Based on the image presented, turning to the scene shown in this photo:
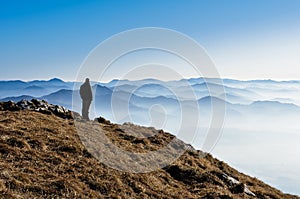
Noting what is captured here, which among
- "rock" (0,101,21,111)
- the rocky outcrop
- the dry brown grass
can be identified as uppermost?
the rocky outcrop

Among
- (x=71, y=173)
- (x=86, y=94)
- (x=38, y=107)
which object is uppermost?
(x=86, y=94)

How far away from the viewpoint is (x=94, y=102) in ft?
121

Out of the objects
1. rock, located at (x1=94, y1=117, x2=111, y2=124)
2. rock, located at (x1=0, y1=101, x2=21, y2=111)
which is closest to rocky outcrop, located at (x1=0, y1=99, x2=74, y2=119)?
rock, located at (x1=0, y1=101, x2=21, y2=111)

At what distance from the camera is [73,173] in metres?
18.9

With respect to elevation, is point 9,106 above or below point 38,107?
below

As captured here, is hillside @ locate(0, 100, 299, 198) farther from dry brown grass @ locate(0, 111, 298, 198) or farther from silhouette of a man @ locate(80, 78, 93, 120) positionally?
silhouette of a man @ locate(80, 78, 93, 120)

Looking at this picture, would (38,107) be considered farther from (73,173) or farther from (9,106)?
(73,173)

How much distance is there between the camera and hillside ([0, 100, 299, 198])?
1648 cm

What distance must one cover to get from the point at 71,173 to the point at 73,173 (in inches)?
4.9

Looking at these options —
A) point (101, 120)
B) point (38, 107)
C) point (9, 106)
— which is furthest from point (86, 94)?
point (9, 106)

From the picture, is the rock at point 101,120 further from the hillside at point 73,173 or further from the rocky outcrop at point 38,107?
the hillside at point 73,173

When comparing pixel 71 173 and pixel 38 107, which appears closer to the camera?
pixel 71 173

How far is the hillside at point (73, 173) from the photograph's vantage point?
16484mm

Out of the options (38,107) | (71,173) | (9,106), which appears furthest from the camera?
(38,107)
